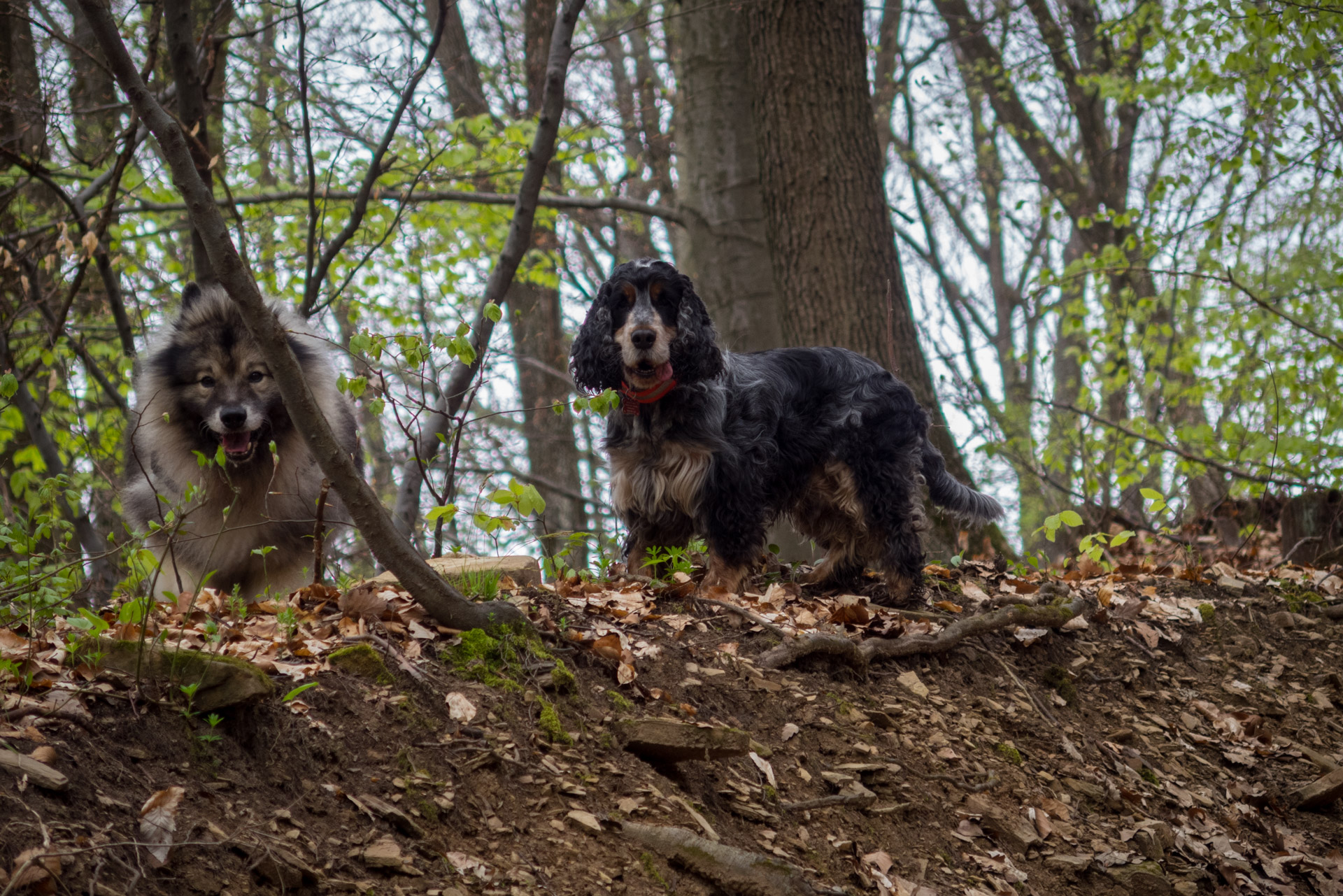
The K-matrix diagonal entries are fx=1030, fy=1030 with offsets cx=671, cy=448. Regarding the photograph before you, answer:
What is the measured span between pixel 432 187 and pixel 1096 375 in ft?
27.4

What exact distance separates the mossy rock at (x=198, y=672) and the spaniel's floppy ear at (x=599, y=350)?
2.99 meters

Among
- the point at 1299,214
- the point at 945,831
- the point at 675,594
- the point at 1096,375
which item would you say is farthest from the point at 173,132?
the point at 1299,214

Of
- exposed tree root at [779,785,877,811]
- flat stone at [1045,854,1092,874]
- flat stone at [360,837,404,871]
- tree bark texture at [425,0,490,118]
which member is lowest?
flat stone at [1045,854,1092,874]

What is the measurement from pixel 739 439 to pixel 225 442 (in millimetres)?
2700

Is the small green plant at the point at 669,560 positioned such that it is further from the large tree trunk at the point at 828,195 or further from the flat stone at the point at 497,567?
the large tree trunk at the point at 828,195

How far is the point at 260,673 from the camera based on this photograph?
288cm

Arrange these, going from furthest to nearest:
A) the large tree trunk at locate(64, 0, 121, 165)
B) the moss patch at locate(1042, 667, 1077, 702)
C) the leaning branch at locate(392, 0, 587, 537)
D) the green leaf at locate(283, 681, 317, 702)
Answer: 1. the large tree trunk at locate(64, 0, 121, 165)
2. the leaning branch at locate(392, 0, 587, 537)
3. the moss patch at locate(1042, 667, 1077, 702)
4. the green leaf at locate(283, 681, 317, 702)

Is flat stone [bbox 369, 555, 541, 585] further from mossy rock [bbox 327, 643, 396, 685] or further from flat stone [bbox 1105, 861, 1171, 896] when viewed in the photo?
flat stone [bbox 1105, 861, 1171, 896]

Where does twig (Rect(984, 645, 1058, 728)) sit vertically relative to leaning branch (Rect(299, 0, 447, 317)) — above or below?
below

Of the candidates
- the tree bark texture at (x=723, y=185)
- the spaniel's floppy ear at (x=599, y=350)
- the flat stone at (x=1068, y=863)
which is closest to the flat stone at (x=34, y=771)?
the flat stone at (x=1068, y=863)

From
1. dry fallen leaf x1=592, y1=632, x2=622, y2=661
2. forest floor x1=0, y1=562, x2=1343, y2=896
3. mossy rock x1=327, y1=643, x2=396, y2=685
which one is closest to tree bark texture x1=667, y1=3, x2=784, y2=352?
forest floor x1=0, y1=562, x2=1343, y2=896

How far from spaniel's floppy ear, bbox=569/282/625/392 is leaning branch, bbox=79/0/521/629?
210cm

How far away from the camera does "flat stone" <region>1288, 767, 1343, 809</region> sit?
4.55m

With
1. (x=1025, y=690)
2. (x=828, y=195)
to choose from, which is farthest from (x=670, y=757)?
(x=828, y=195)
